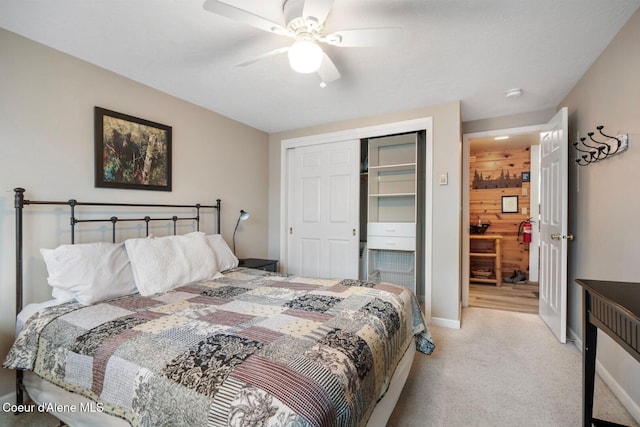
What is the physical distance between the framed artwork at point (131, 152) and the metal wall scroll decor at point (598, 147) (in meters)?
3.52

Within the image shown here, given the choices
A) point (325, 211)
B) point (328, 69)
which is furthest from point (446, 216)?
point (328, 69)

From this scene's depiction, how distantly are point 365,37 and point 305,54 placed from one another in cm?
34

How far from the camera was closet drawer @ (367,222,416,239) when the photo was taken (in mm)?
3636

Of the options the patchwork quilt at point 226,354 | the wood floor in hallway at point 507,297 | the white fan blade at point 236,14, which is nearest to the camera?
the patchwork quilt at point 226,354

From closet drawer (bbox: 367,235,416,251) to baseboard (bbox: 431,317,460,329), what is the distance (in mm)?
860

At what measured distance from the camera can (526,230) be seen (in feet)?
16.7

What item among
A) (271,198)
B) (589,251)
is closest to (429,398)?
(589,251)

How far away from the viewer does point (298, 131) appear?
4008mm

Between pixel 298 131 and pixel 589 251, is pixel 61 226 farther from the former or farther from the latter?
pixel 589 251

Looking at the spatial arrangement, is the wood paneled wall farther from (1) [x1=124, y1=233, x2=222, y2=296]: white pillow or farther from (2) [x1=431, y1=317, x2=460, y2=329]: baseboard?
(1) [x1=124, y1=233, x2=222, y2=296]: white pillow

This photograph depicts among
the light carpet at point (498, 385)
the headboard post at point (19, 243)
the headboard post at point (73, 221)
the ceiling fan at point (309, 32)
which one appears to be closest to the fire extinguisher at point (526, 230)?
the light carpet at point (498, 385)

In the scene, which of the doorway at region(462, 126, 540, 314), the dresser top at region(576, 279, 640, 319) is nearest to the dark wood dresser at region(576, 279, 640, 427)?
the dresser top at region(576, 279, 640, 319)

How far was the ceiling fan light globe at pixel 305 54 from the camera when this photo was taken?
1.58 m

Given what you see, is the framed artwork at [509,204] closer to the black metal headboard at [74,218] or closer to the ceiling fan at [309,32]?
the ceiling fan at [309,32]
